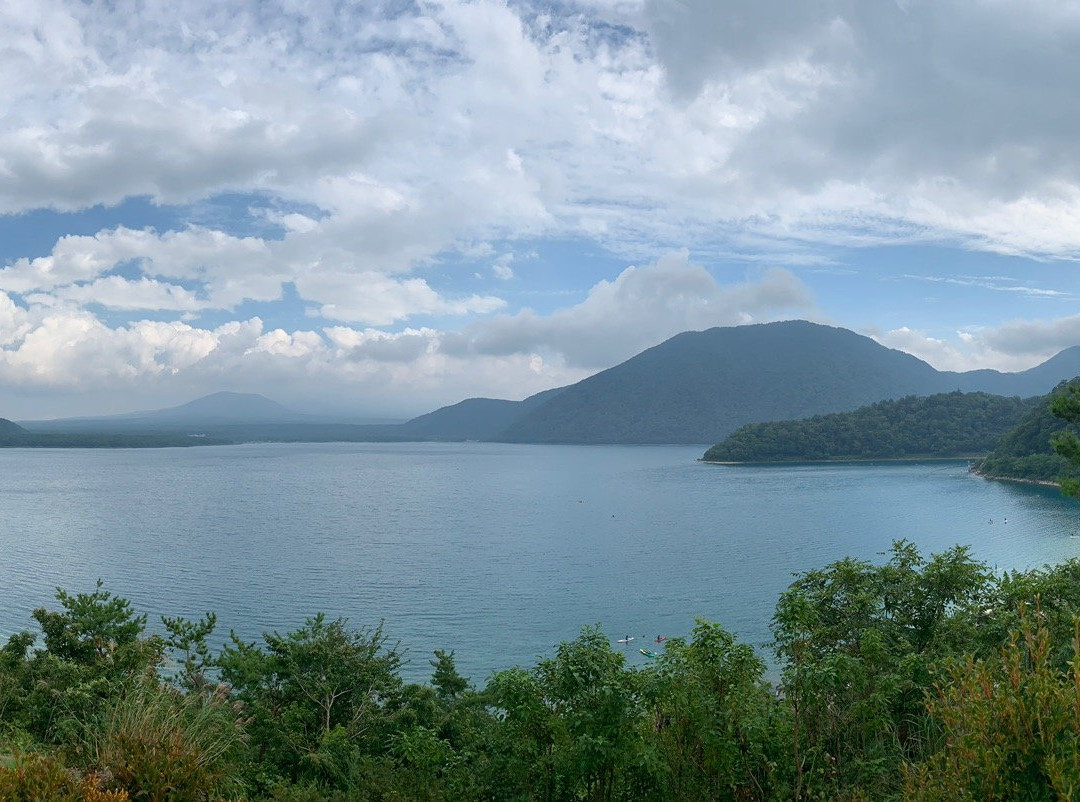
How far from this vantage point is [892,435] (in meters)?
104

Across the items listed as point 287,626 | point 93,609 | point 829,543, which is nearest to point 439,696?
point 93,609

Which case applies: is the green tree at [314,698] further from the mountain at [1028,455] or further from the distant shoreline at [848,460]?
the distant shoreline at [848,460]

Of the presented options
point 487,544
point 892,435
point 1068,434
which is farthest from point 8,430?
point 1068,434

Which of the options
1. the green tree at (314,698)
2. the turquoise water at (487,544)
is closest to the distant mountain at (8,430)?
the turquoise water at (487,544)

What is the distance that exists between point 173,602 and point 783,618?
27.5 meters

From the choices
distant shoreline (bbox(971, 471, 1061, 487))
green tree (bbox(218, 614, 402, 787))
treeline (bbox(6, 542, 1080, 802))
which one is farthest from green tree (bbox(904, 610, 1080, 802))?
distant shoreline (bbox(971, 471, 1061, 487))

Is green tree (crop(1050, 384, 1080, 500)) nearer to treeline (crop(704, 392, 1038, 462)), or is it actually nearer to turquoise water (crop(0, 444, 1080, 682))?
turquoise water (crop(0, 444, 1080, 682))

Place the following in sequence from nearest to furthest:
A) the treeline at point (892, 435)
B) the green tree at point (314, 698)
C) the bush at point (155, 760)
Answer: the bush at point (155, 760), the green tree at point (314, 698), the treeline at point (892, 435)

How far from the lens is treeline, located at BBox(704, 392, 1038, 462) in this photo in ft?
335

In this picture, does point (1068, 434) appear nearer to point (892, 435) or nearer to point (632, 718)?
point (632, 718)

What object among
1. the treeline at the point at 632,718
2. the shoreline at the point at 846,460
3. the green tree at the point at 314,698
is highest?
the treeline at the point at 632,718

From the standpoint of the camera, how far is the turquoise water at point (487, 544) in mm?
26656

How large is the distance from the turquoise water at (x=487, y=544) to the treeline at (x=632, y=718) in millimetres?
11064

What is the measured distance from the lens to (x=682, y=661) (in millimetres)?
5574
